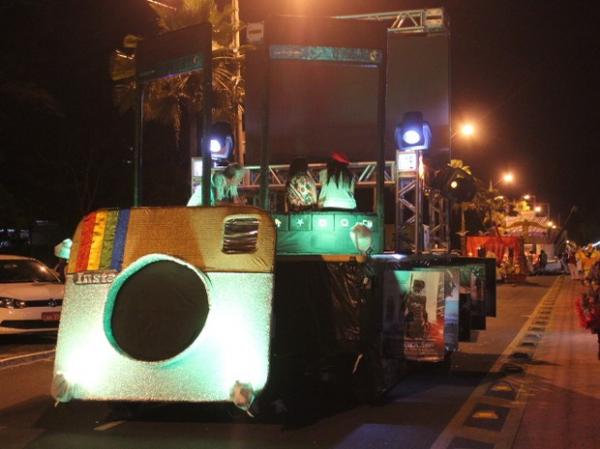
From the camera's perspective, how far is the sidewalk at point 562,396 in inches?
267

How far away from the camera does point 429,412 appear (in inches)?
311

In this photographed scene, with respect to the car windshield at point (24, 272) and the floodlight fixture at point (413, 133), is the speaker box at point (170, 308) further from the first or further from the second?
the car windshield at point (24, 272)

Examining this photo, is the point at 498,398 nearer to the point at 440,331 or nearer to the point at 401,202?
the point at 440,331

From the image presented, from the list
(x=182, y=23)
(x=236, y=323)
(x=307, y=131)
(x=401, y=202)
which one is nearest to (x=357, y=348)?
(x=236, y=323)

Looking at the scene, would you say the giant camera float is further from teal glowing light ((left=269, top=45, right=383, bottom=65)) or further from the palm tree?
the palm tree

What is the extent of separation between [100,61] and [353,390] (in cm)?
2062

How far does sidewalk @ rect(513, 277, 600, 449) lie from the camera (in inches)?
267

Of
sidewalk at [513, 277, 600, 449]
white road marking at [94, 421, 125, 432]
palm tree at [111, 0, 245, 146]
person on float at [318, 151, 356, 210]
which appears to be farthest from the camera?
palm tree at [111, 0, 245, 146]

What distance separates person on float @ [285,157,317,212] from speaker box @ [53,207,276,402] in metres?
3.29

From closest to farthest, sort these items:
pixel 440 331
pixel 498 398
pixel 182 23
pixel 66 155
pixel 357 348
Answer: pixel 357 348
pixel 440 331
pixel 498 398
pixel 182 23
pixel 66 155

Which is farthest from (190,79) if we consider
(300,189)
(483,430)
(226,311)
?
(483,430)

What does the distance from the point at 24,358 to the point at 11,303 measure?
6.92ft

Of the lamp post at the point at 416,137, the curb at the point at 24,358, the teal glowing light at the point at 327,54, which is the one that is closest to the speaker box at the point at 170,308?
the teal glowing light at the point at 327,54

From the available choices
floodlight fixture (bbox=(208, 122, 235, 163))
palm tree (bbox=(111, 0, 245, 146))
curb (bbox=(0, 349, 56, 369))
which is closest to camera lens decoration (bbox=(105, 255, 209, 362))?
curb (bbox=(0, 349, 56, 369))
